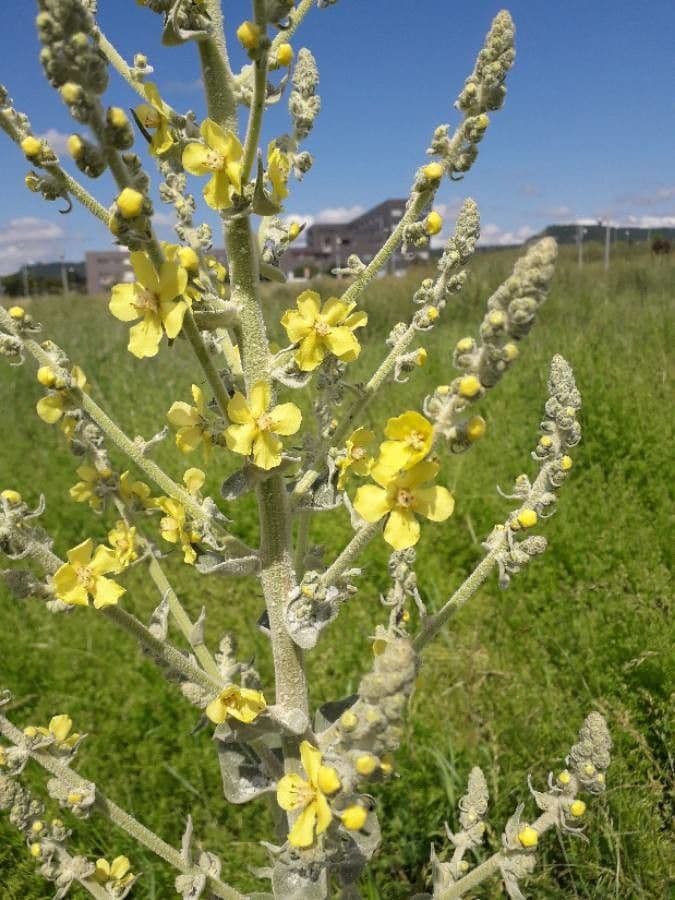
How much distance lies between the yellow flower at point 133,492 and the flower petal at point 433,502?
2.89ft

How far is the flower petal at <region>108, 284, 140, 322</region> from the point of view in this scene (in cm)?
136

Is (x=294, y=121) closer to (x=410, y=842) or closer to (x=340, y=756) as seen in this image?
(x=340, y=756)

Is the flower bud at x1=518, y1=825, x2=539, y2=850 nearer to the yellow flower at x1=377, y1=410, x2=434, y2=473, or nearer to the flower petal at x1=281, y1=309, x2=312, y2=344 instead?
the yellow flower at x1=377, y1=410, x2=434, y2=473

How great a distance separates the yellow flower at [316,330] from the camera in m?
1.58

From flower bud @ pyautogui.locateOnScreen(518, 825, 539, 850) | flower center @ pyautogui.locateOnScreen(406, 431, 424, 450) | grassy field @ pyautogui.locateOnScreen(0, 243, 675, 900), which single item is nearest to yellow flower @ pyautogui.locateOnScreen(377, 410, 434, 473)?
flower center @ pyautogui.locateOnScreen(406, 431, 424, 450)

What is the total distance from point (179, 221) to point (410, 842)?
2.85 metres

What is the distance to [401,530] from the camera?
1.38 metres

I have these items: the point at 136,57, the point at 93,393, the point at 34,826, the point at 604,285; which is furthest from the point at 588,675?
the point at 604,285

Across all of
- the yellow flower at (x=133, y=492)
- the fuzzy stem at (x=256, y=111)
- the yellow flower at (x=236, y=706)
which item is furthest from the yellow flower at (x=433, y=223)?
the yellow flower at (x=236, y=706)

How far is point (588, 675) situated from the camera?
383 centimetres

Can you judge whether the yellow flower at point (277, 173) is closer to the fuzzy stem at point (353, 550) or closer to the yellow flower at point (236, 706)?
the fuzzy stem at point (353, 550)

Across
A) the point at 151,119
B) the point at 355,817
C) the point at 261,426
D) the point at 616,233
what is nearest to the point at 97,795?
the point at 355,817

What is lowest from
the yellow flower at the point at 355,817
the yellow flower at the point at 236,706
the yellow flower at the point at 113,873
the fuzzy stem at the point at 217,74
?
the yellow flower at the point at 113,873

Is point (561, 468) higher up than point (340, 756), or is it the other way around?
point (561, 468)
